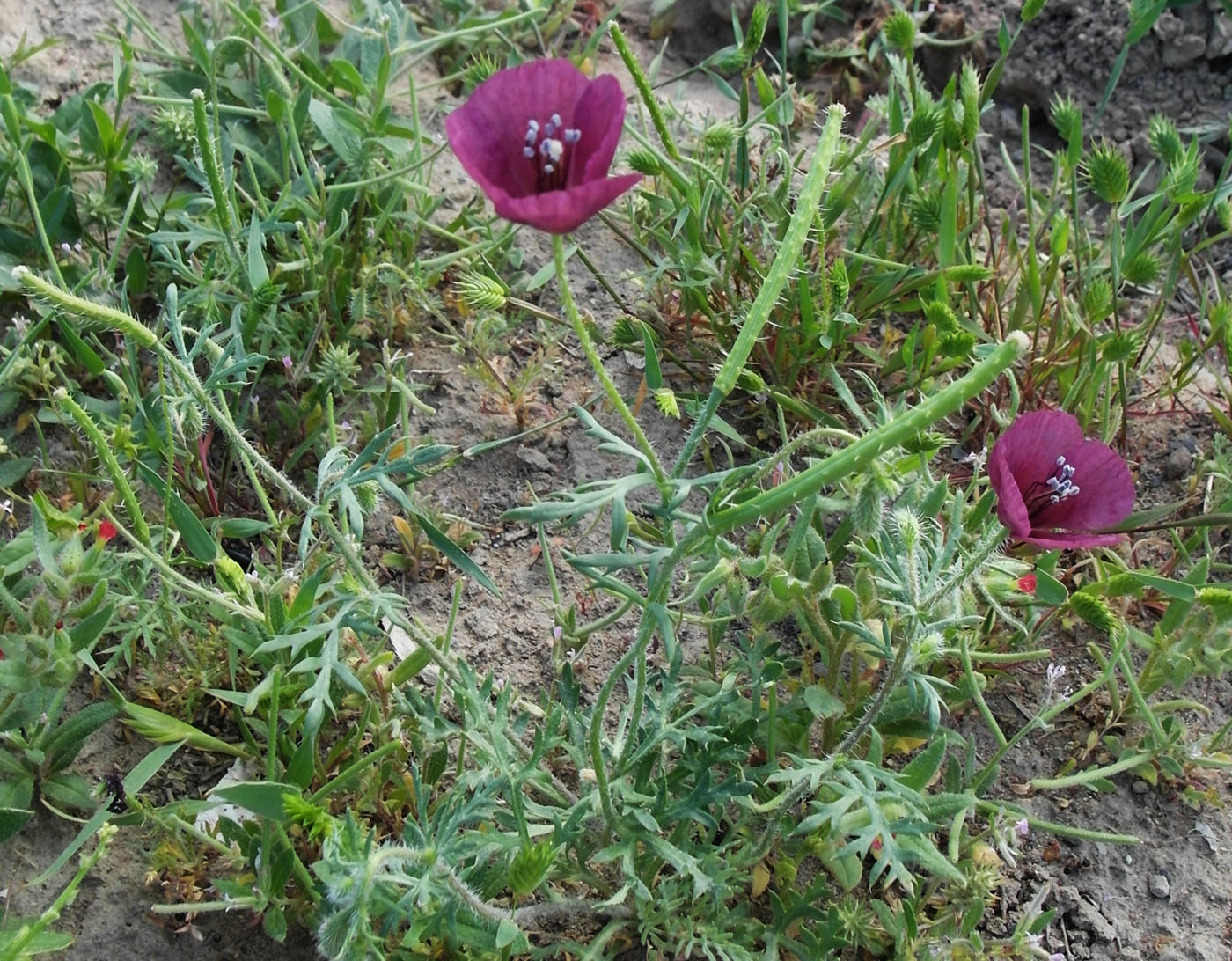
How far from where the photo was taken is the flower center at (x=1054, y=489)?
1.57m

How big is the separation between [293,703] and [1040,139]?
230 centimetres

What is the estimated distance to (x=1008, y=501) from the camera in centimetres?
140

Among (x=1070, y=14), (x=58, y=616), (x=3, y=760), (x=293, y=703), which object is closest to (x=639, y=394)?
(x=293, y=703)

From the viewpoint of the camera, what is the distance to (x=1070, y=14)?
282 cm

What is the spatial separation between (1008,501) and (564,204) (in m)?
0.67

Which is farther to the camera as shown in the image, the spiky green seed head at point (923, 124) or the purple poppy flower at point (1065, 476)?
the spiky green seed head at point (923, 124)

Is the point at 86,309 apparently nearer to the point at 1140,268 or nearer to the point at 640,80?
the point at 640,80

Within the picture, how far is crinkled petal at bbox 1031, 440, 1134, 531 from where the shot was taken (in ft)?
5.14

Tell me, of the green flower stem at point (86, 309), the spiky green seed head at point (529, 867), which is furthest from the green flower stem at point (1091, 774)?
the green flower stem at point (86, 309)

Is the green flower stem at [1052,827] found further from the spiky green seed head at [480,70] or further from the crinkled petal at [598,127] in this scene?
the spiky green seed head at [480,70]

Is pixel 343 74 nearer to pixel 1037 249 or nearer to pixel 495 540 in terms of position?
pixel 495 540

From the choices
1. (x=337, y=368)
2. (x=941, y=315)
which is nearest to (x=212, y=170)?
(x=337, y=368)

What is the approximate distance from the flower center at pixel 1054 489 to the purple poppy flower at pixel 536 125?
781mm

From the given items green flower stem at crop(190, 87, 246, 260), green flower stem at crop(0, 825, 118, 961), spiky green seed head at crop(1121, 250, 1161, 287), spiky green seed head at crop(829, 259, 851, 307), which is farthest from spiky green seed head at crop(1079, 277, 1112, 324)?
green flower stem at crop(0, 825, 118, 961)
